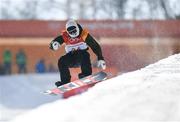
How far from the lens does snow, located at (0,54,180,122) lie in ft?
11.2

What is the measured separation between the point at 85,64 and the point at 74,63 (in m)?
0.12

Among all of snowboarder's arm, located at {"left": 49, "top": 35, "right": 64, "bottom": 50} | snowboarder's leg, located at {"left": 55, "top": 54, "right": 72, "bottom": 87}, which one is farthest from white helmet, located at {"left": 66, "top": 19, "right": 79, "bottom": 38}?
snowboarder's leg, located at {"left": 55, "top": 54, "right": 72, "bottom": 87}

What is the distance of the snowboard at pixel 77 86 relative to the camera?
4.37 metres

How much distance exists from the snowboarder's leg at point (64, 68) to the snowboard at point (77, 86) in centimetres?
5

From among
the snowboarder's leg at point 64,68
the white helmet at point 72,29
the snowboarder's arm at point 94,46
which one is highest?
the white helmet at point 72,29

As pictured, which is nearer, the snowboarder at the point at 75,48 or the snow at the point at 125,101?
the snow at the point at 125,101

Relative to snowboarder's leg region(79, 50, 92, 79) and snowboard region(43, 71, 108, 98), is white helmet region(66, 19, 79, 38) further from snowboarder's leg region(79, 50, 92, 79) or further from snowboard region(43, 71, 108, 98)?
snowboard region(43, 71, 108, 98)

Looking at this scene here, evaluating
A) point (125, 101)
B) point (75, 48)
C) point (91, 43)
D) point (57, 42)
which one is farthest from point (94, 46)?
point (125, 101)

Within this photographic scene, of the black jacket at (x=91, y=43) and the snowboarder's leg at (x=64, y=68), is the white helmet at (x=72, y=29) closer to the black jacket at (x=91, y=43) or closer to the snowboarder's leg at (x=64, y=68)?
the black jacket at (x=91, y=43)

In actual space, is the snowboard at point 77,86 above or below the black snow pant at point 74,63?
below

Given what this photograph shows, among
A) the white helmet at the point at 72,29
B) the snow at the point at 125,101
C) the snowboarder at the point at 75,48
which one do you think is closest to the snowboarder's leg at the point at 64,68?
the snowboarder at the point at 75,48

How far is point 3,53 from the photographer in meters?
4.54

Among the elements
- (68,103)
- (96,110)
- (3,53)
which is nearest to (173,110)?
(96,110)

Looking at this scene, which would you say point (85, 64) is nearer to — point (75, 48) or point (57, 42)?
point (75, 48)
